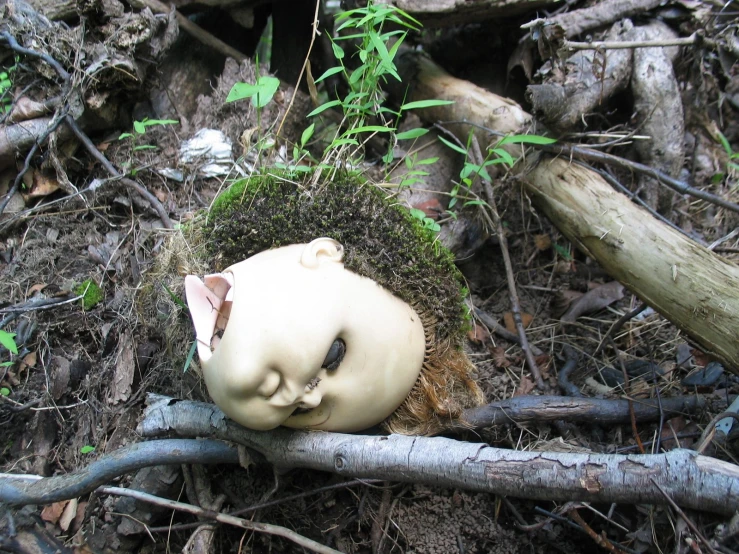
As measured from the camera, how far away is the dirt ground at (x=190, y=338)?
199 cm

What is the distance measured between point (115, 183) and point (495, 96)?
80.5 inches

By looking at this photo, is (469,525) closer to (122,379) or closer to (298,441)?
(298,441)

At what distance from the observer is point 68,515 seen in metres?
2.11

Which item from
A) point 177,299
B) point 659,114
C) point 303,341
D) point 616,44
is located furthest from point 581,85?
point 177,299

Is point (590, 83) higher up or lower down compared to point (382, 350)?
higher up

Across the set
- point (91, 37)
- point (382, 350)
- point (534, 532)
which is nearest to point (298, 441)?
point (382, 350)

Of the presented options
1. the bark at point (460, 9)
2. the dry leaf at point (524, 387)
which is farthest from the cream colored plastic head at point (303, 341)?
the bark at point (460, 9)

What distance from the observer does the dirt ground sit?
78.4 inches

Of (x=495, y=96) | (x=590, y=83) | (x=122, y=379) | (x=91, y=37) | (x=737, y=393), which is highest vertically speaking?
(x=590, y=83)

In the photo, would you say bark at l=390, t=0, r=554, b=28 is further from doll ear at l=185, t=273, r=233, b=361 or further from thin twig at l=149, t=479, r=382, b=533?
thin twig at l=149, t=479, r=382, b=533

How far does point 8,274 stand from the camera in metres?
2.55

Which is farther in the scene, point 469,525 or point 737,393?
point 737,393

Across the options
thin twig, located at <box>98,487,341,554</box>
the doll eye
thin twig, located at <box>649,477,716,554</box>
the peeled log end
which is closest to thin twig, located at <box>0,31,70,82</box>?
thin twig, located at <box>98,487,341,554</box>

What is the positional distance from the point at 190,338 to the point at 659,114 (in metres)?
2.56
